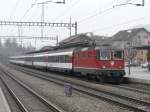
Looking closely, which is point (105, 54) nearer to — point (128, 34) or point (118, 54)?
point (118, 54)

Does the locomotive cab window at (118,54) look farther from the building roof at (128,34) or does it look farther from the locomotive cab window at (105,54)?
the building roof at (128,34)

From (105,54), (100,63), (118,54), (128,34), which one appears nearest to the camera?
(100,63)

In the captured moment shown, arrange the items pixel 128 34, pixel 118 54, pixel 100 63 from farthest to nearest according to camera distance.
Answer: pixel 128 34
pixel 118 54
pixel 100 63

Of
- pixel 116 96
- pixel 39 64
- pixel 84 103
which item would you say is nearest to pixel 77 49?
pixel 116 96

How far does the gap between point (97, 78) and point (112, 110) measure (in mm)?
16210

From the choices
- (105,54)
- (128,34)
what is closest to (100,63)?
(105,54)

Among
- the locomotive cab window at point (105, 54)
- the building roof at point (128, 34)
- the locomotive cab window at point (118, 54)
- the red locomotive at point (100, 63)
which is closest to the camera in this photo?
the red locomotive at point (100, 63)

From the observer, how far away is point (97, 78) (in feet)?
107

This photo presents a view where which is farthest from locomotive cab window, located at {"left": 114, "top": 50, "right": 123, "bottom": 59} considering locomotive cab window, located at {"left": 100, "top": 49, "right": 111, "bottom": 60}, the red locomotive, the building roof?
the building roof

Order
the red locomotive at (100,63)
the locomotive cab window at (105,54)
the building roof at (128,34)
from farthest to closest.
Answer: the building roof at (128,34) → the locomotive cab window at (105,54) → the red locomotive at (100,63)

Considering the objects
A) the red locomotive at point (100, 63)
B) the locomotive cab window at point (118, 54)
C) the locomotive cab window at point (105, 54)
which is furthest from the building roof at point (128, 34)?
the locomotive cab window at point (105, 54)

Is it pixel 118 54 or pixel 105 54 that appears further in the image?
pixel 118 54

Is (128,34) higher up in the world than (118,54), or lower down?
higher up

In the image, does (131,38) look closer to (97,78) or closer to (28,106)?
(97,78)
